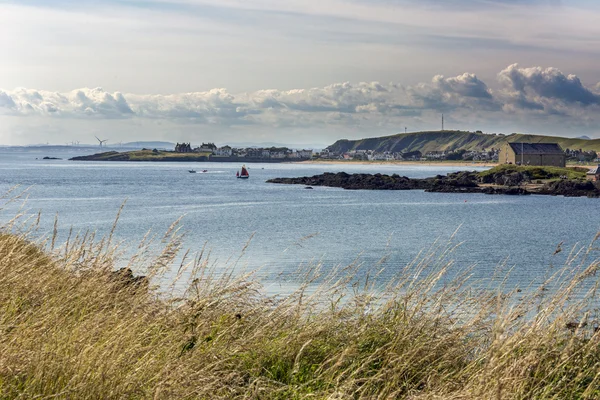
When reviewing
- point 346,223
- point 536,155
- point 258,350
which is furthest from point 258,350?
point 536,155

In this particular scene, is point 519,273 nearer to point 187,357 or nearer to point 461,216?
point 187,357

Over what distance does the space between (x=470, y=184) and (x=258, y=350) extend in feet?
378

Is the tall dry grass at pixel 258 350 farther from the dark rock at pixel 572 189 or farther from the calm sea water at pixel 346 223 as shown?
the dark rock at pixel 572 189

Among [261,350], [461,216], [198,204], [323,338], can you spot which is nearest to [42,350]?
[261,350]

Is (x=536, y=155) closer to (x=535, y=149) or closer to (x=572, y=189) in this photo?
(x=535, y=149)

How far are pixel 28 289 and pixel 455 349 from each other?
5.82 metres

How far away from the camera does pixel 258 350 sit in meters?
7.87

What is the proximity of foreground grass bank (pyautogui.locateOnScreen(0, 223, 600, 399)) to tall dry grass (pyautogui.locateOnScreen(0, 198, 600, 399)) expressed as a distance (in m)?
0.02

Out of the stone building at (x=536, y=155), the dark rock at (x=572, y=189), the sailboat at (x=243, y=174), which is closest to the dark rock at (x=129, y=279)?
the dark rock at (x=572, y=189)

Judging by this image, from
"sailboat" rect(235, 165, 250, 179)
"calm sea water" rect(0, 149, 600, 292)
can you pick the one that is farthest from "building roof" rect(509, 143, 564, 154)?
"sailboat" rect(235, 165, 250, 179)

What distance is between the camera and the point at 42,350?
21.0 ft

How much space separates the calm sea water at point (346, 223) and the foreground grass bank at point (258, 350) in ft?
31.2

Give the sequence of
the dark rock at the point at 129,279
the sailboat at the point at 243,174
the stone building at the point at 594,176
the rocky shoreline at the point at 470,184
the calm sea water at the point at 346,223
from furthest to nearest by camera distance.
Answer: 1. the sailboat at the point at 243,174
2. the stone building at the point at 594,176
3. the rocky shoreline at the point at 470,184
4. the calm sea water at the point at 346,223
5. the dark rock at the point at 129,279

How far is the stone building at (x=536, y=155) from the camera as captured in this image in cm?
15188
